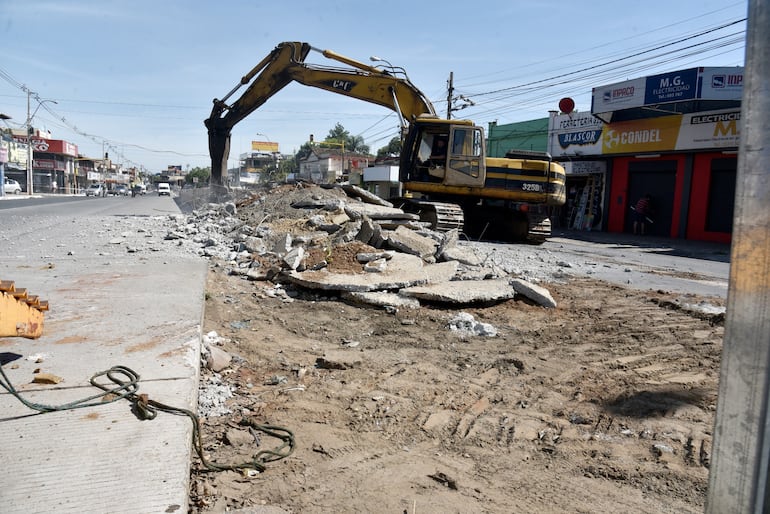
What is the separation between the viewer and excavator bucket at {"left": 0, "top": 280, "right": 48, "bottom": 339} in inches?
139

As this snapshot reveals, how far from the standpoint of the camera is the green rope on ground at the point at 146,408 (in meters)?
3.12

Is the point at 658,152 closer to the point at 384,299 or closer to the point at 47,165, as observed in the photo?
the point at 384,299

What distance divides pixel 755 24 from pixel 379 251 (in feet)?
25.0

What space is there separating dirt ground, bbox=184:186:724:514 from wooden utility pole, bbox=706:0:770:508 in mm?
1559

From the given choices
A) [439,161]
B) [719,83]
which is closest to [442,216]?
[439,161]

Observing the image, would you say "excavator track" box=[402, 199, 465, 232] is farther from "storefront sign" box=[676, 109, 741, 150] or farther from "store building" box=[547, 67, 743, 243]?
"storefront sign" box=[676, 109, 741, 150]

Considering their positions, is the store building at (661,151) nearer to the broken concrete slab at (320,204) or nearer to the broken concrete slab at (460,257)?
the broken concrete slab at (320,204)

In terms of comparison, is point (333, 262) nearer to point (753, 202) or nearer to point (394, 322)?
point (394, 322)

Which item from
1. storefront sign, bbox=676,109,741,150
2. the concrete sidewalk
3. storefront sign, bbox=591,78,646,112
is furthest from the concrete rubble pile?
storefront sign, bbox=676,109,741,150

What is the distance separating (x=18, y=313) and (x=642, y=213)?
24233mm

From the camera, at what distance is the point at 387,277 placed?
7805 millimetres

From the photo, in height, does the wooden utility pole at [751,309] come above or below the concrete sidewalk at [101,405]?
above

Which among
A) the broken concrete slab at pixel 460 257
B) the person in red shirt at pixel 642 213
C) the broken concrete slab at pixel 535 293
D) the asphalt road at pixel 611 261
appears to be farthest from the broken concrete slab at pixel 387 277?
the person in red shirt at pixel 642 213

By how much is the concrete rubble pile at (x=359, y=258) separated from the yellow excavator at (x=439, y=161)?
6.85 ft
